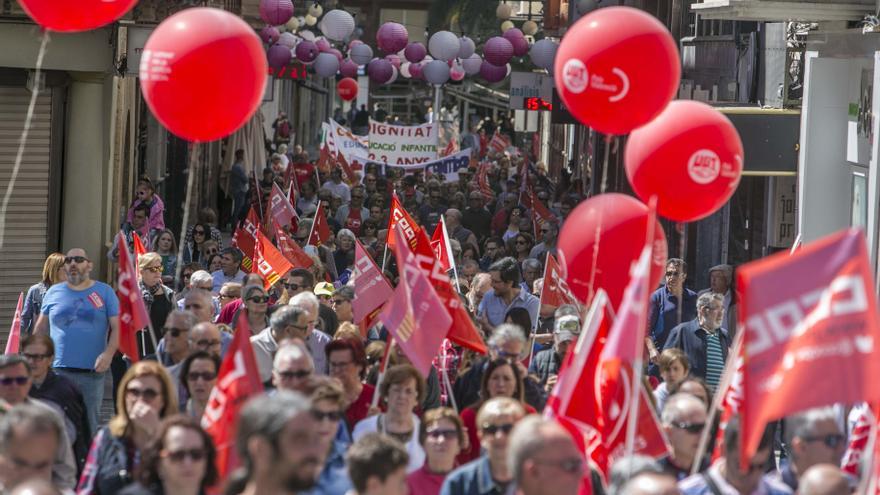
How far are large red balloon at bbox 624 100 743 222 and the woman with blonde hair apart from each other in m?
4.55

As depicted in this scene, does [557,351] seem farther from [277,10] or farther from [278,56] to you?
[278,56]

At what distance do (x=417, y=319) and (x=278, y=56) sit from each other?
67.6 ft

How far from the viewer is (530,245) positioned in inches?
728

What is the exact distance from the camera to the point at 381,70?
1275 inches

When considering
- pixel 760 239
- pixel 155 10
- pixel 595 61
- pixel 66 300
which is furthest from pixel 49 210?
pixel 595 61

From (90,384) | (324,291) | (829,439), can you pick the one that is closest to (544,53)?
(324,291)

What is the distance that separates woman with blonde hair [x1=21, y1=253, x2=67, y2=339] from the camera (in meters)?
12.6

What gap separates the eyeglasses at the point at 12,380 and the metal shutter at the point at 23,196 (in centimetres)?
901

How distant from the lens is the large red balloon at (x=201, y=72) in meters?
→ 9.13

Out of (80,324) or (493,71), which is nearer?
(80,324)

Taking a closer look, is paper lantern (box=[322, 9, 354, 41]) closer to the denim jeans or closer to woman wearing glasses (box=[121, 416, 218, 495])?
the denim jeans

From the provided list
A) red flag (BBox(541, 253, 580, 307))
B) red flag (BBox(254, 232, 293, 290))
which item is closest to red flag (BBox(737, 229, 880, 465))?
red flag (BBox(541, 253, 580, 307))

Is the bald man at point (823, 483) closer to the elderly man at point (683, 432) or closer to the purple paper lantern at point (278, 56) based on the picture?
the elderly man at point (683, 432)

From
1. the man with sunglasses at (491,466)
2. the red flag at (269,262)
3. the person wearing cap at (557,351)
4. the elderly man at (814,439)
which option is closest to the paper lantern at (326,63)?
the red flag at (269,262)
